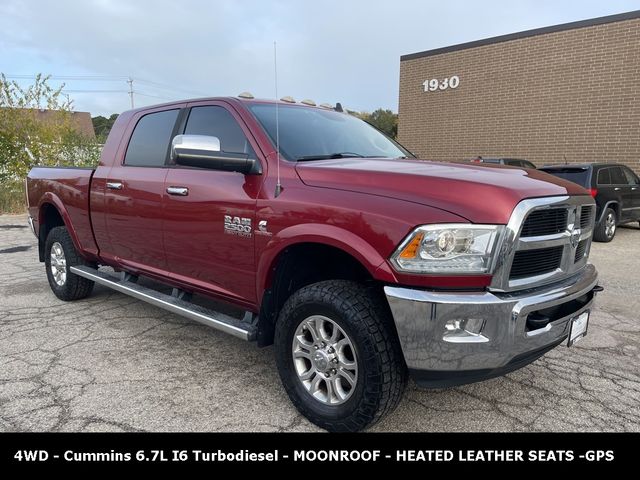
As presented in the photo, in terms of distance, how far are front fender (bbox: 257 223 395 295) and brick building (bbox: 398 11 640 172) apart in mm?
11972

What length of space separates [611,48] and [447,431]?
12333mm

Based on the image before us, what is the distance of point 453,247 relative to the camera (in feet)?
7.49

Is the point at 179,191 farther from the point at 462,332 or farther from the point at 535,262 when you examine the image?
the point at 535,262

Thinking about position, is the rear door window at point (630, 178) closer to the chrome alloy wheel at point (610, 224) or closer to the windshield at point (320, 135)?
the chrome alloy wheel at point (610, 224)

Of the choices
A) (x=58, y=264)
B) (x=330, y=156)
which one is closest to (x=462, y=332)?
(x=330, y=156)

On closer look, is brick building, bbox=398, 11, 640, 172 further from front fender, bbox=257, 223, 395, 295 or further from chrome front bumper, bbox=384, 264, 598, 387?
front fender, bbox=257, 223, 395, 295

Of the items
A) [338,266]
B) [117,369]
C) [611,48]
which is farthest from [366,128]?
[611,48]

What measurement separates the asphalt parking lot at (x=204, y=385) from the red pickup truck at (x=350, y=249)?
428mm

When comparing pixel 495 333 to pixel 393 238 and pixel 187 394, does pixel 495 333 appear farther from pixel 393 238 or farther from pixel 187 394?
pixel 187 394

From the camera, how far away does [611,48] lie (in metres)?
11.7

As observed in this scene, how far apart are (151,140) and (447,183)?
2.78 metres

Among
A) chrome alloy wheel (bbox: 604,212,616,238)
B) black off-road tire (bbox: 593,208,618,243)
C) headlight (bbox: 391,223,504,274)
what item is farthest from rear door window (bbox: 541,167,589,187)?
headlight (bbox: 391,223,504,274)

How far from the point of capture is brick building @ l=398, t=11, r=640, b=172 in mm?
11758

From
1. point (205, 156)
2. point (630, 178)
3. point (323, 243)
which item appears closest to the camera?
point (323, 243)
